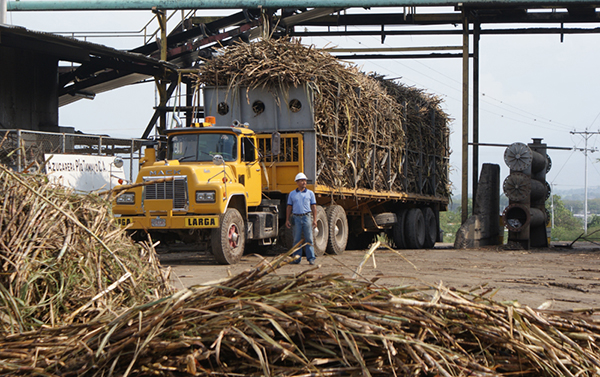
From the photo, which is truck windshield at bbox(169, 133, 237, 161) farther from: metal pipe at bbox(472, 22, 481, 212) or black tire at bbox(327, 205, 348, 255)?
metal pipe at bbox(472, 22, 481, 212)

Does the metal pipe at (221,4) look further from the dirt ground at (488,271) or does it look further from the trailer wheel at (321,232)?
the trailer wheel at (321,232)

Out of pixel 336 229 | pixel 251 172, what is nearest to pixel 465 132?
pixel 336 229

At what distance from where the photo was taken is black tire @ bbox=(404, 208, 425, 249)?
66.0ft

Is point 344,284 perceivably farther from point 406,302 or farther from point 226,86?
point 226,86

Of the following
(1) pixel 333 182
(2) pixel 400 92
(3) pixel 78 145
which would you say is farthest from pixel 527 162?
(3) pixel 78 145

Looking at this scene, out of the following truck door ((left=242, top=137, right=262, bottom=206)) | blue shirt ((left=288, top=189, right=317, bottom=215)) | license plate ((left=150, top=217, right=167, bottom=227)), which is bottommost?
license plate ((left=150, top=217, right=167, bottom=227))

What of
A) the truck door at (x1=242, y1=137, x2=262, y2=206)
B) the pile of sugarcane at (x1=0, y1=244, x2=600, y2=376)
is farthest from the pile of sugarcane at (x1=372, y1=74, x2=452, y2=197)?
the pile of sugarcane at (x1=0, y1=244, x2=600, y2=376)

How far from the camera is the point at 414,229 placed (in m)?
20.1

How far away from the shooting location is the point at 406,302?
3117 mm

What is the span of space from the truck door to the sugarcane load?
0.07 feet

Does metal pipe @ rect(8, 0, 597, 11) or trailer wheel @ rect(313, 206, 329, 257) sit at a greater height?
metal pipe @ rect(8, 0, 597, 11)

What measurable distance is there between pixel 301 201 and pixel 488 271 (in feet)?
11.8

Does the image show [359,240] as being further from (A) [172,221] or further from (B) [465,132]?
(A) [172,221]

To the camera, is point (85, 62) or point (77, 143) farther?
point (85, 62)
